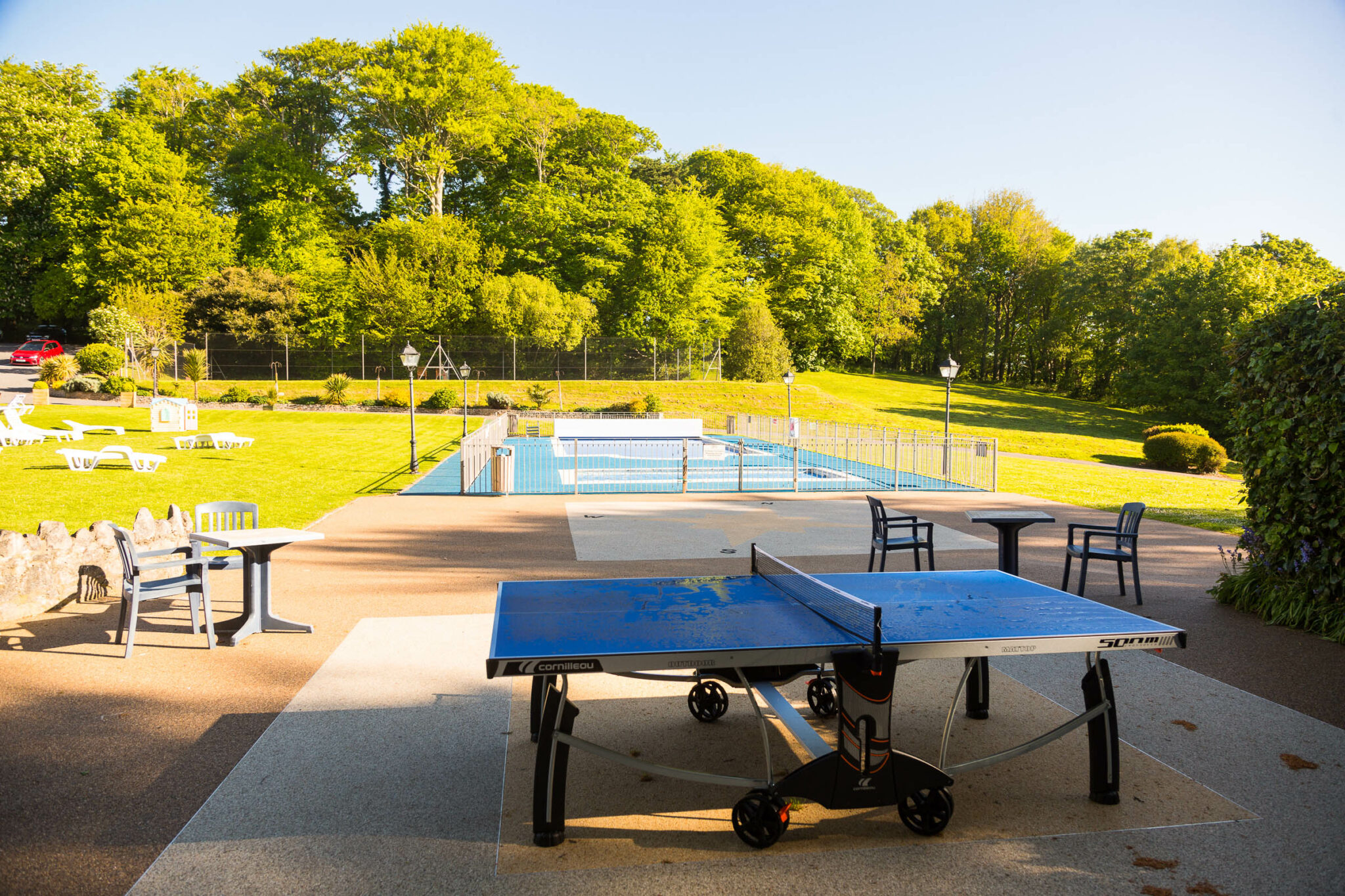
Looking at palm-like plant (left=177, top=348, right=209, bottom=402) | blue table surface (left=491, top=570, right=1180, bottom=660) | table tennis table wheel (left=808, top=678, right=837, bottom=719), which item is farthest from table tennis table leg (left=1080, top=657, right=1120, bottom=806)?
palm-like plant (left=177, top=348, right=209, bottom=402)

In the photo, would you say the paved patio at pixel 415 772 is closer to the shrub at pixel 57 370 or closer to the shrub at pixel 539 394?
the shrub at pixel 539 394

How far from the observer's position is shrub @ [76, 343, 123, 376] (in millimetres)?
36094

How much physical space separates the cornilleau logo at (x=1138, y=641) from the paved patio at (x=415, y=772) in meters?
0.90

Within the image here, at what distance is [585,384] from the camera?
1754 inches

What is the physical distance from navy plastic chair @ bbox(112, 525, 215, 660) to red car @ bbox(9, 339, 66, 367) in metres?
44.9

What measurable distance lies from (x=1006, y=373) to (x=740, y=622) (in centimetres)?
8340

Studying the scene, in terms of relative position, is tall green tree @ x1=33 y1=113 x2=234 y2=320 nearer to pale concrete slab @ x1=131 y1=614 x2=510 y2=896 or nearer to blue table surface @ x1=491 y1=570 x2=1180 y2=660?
pale concrete slab @ x1=131 y1=614 x2=510 y2=896

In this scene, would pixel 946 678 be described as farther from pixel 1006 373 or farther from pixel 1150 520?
pixel 1006 373

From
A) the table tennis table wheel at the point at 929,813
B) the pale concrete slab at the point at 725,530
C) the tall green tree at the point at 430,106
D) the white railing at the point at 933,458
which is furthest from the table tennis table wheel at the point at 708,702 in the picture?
the tall green tree at the point at 430,106

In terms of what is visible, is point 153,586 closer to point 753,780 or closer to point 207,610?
point 207,610

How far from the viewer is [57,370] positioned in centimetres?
3519

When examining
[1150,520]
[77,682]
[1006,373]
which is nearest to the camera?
[77,682]

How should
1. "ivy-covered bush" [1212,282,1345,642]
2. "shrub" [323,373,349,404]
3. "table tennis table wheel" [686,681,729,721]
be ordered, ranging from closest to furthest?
"table tennis table wheel" [686,681,729,721], "ivy-covered bush" [1212,282,1345,642], "shrub" [323,373,349,404]

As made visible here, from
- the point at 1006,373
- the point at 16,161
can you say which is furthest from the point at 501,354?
the point at 1006,373
